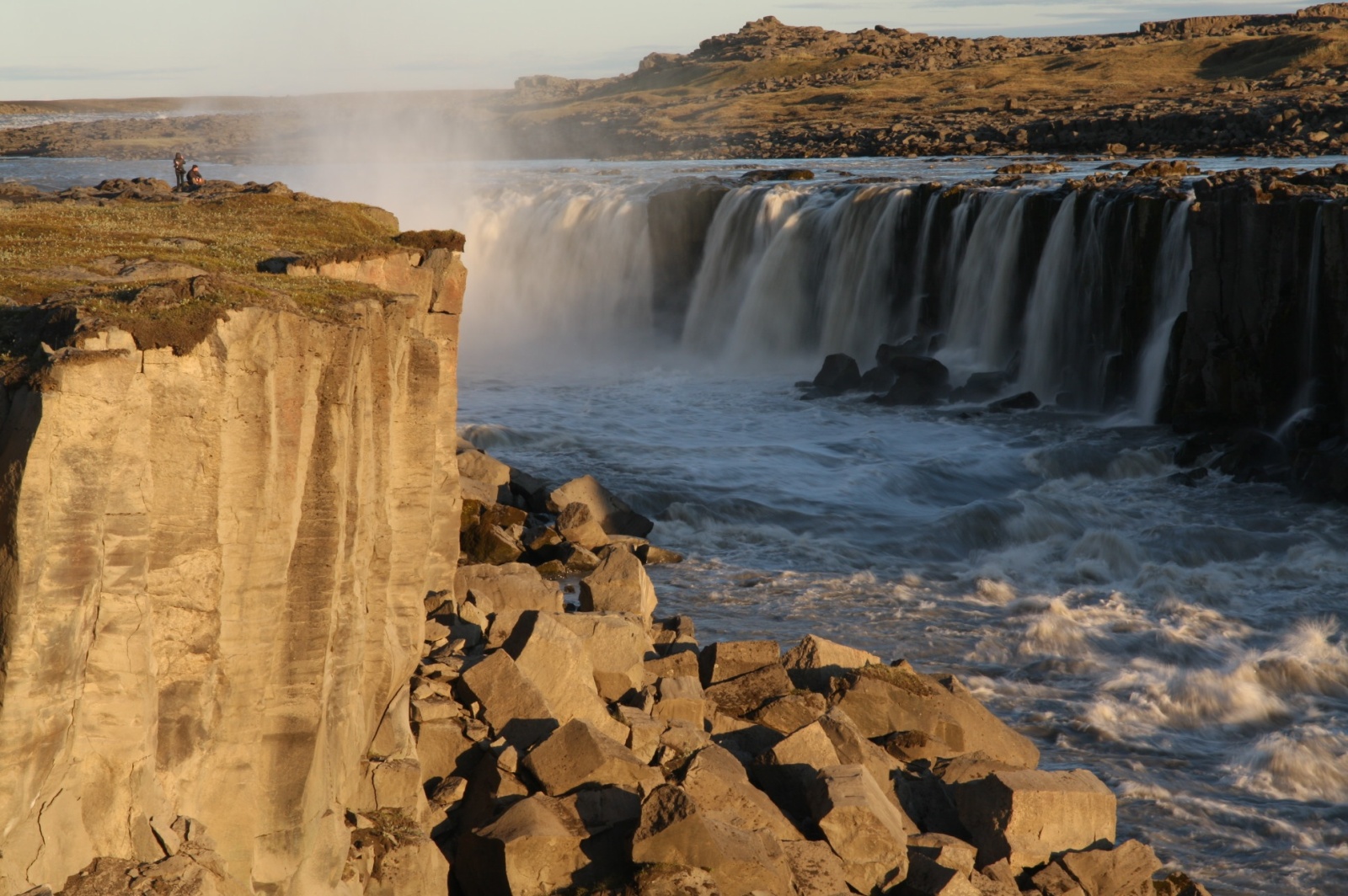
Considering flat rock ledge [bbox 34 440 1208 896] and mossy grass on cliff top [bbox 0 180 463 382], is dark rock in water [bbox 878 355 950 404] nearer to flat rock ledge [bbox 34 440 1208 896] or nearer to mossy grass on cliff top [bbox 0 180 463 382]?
mossy grass on cliff top [bbox 0 180 463 382]

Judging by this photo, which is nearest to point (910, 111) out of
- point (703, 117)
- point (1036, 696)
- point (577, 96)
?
point (703, 117)

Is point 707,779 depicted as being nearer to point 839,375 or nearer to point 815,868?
point 815,868

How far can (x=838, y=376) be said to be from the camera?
32.4 m

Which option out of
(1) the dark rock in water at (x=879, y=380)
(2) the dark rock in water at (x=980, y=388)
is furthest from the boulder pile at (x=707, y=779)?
(1) the dark rock in water at (x=879, y=380)

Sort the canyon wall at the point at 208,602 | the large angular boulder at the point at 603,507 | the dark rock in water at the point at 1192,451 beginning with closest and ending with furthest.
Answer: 1. the canyon wall at the point at 208,602
2. the large angular boulder at the point at 603,507
3. the dark rock in water at the point at 1192,451

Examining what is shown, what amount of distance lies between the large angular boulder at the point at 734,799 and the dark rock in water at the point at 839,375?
22.8 m

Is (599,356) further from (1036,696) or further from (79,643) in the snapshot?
(79,643)

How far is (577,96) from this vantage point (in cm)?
13538

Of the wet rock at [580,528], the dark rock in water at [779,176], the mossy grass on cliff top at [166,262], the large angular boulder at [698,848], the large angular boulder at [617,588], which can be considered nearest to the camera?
the mossy grass on cliff top at [166,262]

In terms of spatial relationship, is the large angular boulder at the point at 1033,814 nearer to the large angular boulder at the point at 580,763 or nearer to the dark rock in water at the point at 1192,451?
the large angular boulder at the point at 580,763

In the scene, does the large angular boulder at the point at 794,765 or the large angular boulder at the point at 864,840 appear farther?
the large angular boulder at the point at 794,765

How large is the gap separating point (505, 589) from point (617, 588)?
1260 millimetres

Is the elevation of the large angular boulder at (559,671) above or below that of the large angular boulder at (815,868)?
above

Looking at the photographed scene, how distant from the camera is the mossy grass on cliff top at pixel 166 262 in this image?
23.1ft
